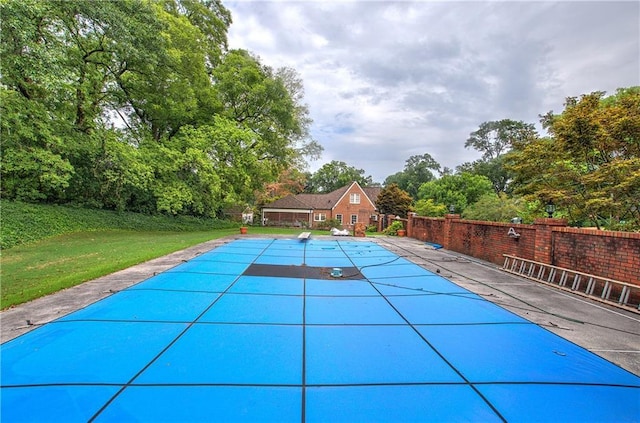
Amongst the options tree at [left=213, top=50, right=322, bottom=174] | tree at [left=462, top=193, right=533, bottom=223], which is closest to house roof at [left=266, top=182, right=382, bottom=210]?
tree at [left=213, top=50, right=322, bottom=174]

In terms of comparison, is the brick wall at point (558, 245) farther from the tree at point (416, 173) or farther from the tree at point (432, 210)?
the tree at point (416, 173)

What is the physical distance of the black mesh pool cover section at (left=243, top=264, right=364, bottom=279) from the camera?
7.59 m

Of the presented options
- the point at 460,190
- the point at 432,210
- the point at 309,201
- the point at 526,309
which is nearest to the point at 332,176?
the point at 309,201

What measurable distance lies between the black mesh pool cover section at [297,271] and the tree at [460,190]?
20.6m

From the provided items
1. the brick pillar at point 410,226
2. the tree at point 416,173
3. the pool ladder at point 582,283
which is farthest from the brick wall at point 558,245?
the tree at point 416,173

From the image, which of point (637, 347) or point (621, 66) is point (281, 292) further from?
point (621, 66)

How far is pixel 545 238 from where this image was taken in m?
7.37

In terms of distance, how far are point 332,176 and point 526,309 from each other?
45.3 metres

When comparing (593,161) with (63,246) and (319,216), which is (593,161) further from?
(319,216)

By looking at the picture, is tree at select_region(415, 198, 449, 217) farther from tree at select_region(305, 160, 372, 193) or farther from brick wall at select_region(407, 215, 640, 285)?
tree at select_region(305, 160, 372, 193)

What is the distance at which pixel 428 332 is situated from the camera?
415 cm

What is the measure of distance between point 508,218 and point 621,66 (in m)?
8.16

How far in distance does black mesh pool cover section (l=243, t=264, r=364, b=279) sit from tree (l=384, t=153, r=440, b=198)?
39905 mm

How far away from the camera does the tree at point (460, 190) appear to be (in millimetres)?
26438
